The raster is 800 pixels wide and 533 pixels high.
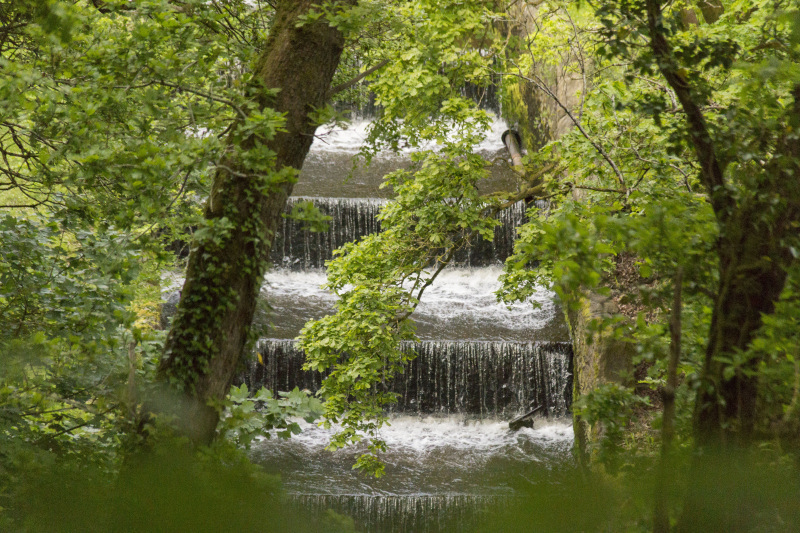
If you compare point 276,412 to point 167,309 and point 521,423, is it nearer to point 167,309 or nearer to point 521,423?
point 521,423

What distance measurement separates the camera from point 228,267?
285cm

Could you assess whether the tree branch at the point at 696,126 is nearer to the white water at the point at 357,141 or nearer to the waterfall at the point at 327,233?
the waterfall at the point at 327,233

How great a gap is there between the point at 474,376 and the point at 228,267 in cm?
670

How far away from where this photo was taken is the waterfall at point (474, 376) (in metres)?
9.09

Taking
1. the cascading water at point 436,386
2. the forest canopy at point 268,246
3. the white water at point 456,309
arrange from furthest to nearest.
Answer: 1. the white water at point 456,309
2. the cascading water at point 436,386
3. the forest canopy at point 268,246

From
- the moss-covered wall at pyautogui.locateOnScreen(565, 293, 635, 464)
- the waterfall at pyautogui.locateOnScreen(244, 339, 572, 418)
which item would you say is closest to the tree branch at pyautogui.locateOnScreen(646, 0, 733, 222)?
the moss-covered wall at pyautogui.locateOnScreen(565, 293, 635, 464)

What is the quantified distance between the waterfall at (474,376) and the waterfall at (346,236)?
2.77 m

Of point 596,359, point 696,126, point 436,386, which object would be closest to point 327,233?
point 436,386

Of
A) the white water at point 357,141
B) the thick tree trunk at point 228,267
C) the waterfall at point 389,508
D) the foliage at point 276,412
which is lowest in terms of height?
the waterfall at point 389,508

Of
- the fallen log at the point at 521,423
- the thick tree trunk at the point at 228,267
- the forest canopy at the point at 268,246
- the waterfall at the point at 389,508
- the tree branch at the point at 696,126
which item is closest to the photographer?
the forest canopy at the point at 268,246

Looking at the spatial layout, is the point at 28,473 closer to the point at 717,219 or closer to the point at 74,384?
the point at 74,384

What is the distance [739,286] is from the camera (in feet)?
5.98

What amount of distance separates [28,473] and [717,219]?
7.46 ft

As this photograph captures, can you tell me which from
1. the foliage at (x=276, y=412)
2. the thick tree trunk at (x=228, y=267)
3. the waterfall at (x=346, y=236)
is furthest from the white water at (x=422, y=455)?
the thick tree trunk at (x=228, y=267)
